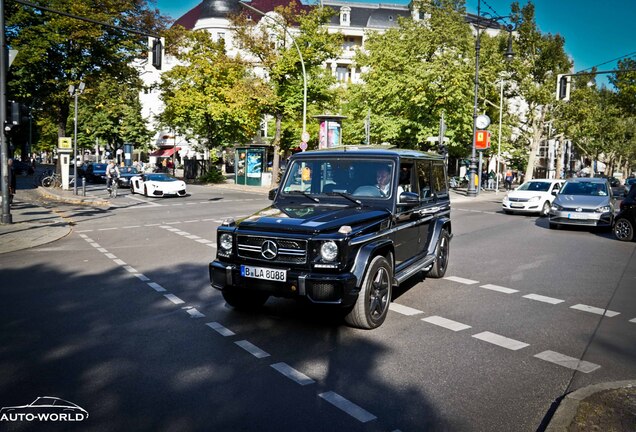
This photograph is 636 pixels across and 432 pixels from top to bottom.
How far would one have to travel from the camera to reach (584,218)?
16125 millimetres

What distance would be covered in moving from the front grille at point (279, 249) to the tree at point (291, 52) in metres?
32.6

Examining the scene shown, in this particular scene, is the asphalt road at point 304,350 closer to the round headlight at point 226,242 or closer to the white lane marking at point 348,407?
the white lane marking at point 348,407

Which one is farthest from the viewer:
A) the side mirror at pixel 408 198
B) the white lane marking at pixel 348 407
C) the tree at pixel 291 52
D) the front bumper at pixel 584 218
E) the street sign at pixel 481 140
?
the tree at pixel 291 52

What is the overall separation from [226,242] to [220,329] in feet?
3.22

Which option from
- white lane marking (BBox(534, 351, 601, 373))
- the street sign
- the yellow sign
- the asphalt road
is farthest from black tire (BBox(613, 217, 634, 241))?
the yellow sign

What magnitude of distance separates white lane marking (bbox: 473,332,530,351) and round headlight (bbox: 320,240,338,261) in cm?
192

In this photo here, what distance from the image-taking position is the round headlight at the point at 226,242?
6191 millimetres

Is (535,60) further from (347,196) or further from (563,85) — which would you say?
(347,196)

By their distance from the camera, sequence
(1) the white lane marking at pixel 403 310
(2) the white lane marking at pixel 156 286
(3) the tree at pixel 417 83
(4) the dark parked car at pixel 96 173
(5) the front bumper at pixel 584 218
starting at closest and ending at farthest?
1. (1) the white lane marking at pixel 403 310
2. (2) the white lane marking at pixel 156 286
3. (5) the front bumper at pixel 584 218
4. (3) the tree at pixel 417 83
5. (4) the dark parked car at pixel 96 173

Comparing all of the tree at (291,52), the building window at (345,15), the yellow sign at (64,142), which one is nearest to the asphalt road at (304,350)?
the yellow sign at (64,142)

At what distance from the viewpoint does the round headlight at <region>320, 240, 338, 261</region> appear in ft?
18.3

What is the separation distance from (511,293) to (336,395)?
4.78 metres

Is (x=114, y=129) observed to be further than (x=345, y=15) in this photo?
No

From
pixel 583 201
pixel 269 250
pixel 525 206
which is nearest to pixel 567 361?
pixel 269 250
